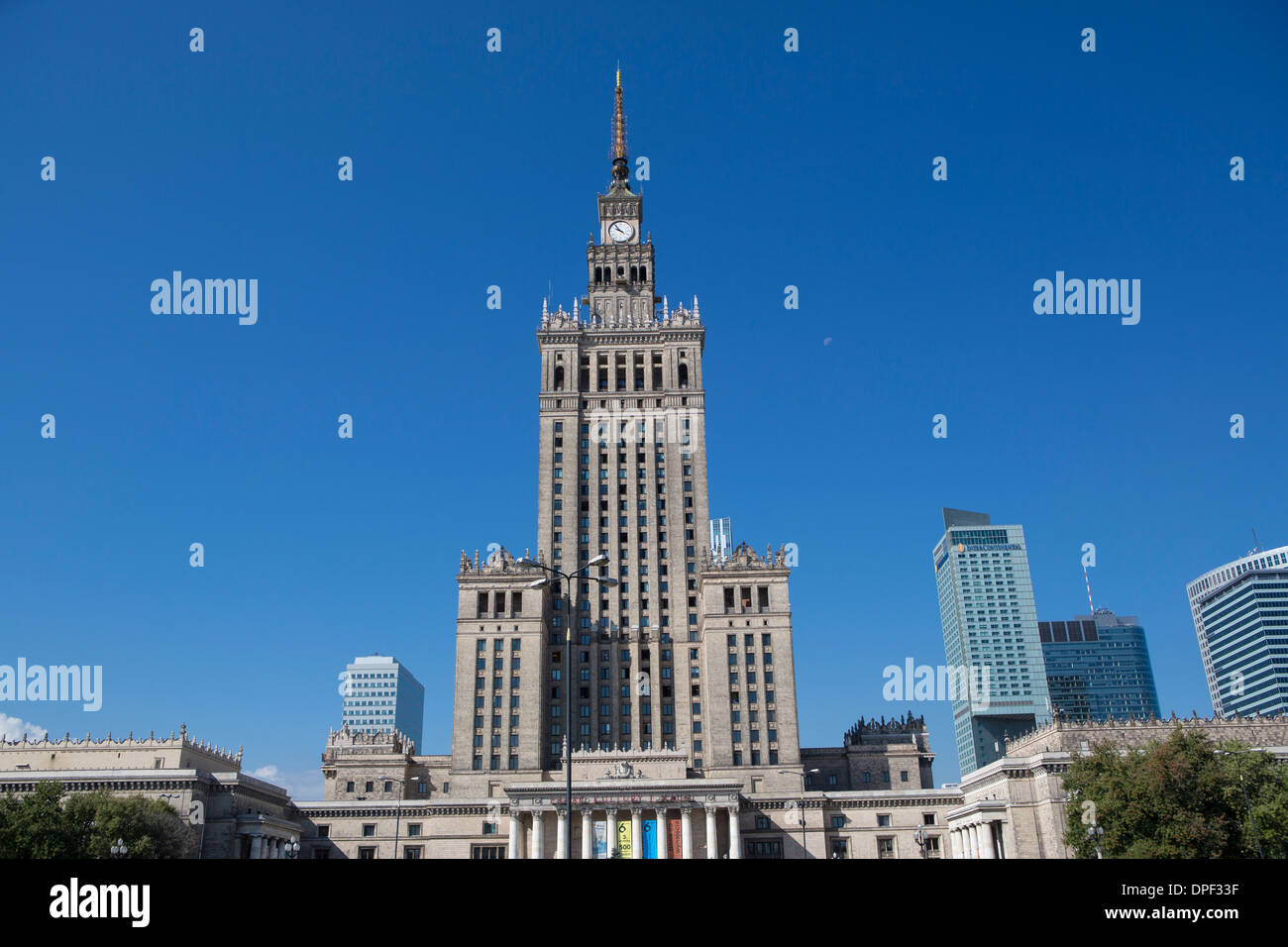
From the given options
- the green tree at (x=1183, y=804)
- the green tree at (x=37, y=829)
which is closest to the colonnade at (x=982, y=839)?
the green tree at (x=1183, y=804)

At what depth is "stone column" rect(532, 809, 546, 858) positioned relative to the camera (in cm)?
10112

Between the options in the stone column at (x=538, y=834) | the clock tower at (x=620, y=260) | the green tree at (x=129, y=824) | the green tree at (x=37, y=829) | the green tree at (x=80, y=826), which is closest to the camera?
the green tree at (x=37, y=829)

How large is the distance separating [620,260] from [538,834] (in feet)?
306

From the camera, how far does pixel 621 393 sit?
14300 centimetres

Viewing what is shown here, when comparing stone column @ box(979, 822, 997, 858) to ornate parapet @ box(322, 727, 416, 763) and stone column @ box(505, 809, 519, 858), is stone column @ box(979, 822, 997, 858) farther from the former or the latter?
ornate parapet @ box(322, 727, 416, 763)

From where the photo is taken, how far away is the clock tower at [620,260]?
154m

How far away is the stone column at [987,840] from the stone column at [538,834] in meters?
45.8

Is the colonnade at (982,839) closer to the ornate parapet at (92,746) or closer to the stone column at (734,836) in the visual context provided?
the stone column at (734,836)

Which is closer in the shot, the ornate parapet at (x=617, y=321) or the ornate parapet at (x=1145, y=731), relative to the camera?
the ornate parapet at (x=1145, y=731)

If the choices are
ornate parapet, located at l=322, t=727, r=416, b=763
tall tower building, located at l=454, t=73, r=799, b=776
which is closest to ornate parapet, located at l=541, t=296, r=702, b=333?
tall tower building, located at l=454, t=73, r=799, b=776

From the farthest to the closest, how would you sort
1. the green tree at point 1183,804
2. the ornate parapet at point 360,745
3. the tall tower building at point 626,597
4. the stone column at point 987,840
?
the ornate parapet at point 360,745 < the tall tower building at point 626,597 < the stone column at point 987,840 < the green tree at point 1183,804
